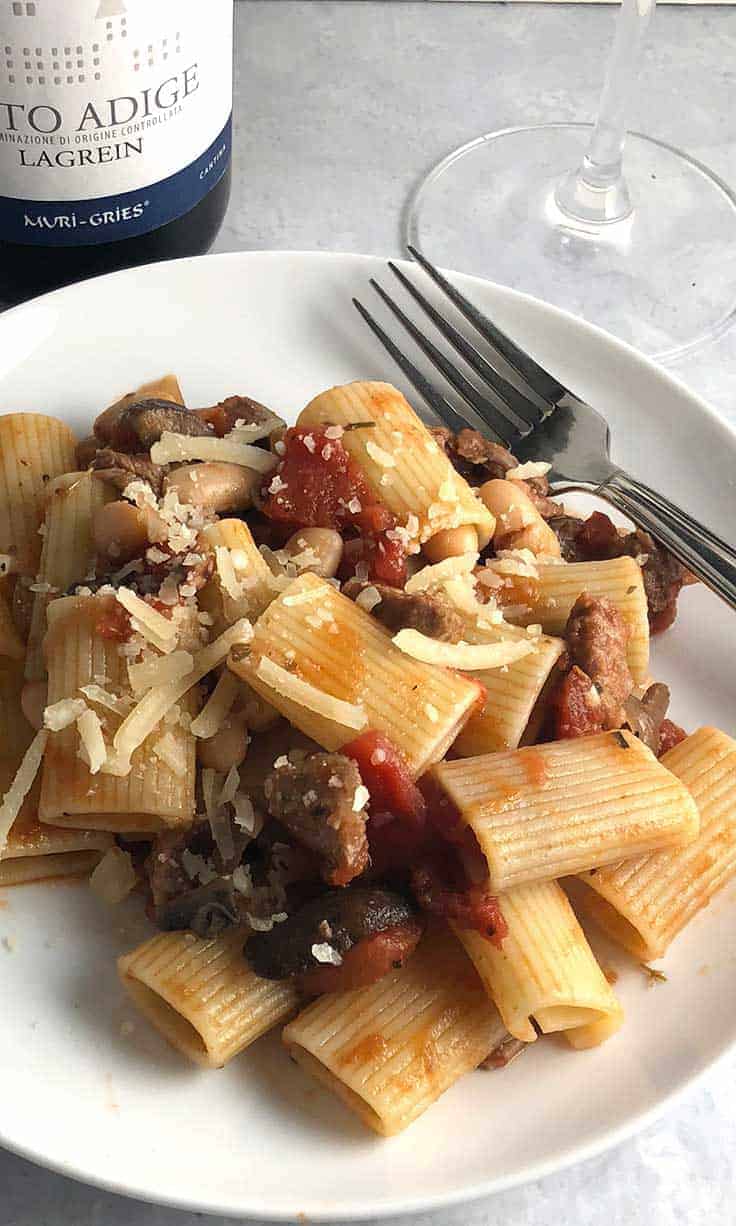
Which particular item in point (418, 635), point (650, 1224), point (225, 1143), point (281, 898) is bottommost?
point (650, 1224)

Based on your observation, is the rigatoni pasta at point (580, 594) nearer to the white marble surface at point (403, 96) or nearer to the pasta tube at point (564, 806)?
the pasta tube at point (564, 806)

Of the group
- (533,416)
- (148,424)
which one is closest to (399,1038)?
(148,424)

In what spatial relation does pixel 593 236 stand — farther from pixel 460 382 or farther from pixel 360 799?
pixel 360 799

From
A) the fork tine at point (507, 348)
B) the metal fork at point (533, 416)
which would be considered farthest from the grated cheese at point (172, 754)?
the fork tine at point (507, 348)

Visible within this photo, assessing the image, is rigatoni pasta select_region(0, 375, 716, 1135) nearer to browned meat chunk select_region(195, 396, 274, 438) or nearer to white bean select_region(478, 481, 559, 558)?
white bean select_region(478, 481, 559, 558)

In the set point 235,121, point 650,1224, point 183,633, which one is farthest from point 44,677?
point 235,121

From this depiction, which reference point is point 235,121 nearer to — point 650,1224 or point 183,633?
point 183,633
